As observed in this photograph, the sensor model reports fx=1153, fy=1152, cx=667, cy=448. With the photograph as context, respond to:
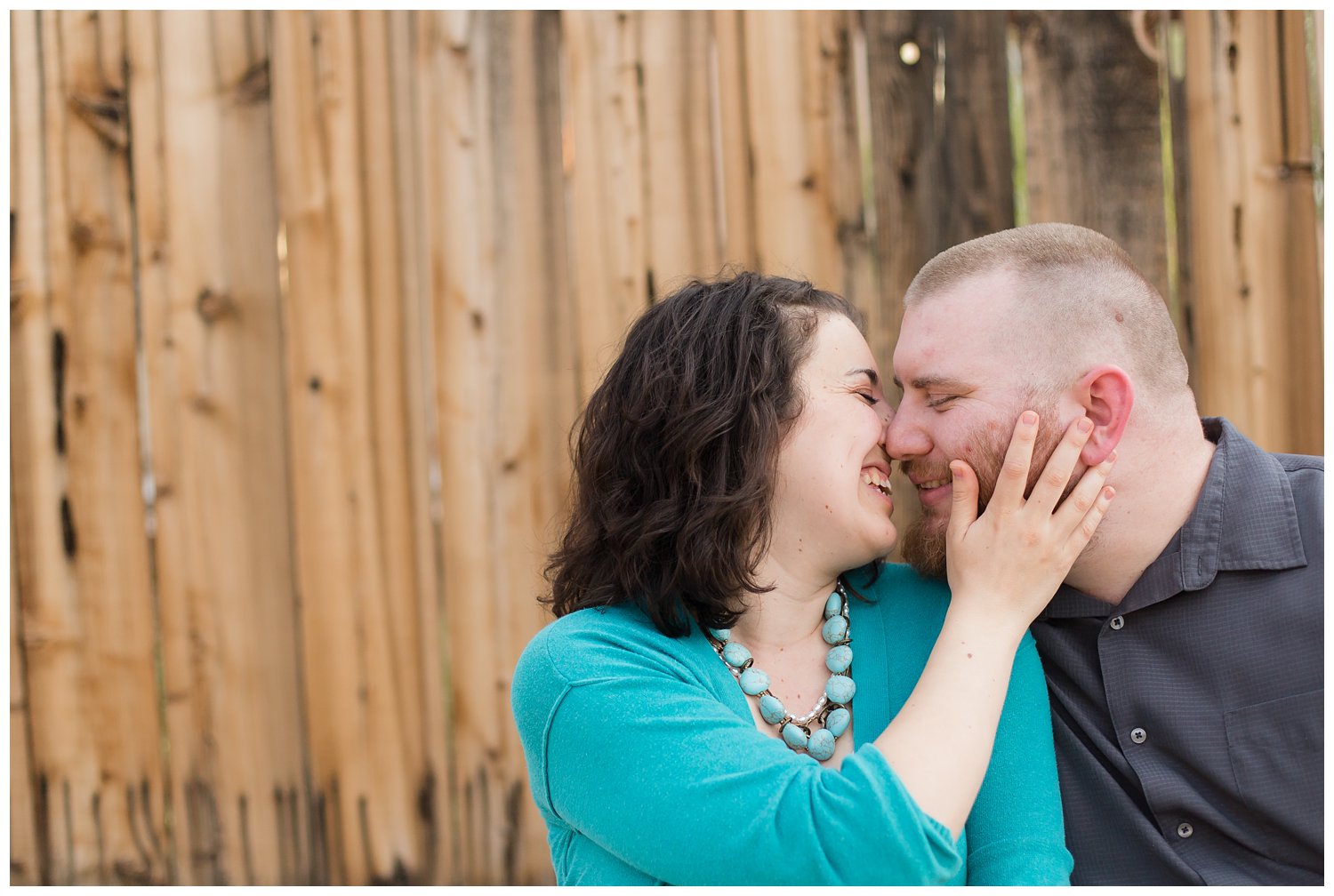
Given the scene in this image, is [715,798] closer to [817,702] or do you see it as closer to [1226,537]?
[817,702]

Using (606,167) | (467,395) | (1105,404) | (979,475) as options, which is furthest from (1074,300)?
(467,395)

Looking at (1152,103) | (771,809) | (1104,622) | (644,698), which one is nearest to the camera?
(771,809)

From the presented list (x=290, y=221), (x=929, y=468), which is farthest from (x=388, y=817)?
(x=929, y=468)

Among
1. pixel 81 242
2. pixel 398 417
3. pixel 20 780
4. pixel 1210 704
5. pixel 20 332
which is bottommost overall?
pixel 20 780

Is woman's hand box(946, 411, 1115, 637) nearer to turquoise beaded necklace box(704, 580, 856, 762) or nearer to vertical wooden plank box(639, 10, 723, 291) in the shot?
turquoise beaded necklace box(704, 580, 856, 762)

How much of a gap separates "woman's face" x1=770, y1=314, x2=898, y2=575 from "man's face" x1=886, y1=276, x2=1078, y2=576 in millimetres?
93

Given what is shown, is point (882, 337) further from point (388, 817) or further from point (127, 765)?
point (127, 765)

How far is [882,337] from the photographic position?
254 centimetres

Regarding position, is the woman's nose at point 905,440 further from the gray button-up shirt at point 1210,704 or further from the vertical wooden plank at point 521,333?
the vertical wooden plank at point 521,333

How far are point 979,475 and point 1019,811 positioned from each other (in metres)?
0.47

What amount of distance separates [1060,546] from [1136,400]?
0.31m

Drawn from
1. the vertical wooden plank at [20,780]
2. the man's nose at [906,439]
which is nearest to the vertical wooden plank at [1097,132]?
the man's nose at [906,439]

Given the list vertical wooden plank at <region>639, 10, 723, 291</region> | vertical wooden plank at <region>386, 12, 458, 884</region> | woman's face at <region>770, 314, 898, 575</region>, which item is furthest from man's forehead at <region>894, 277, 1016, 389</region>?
vertical wooden plank at <region>386, 12, 458, 884</region>

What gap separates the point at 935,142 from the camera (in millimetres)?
2529
